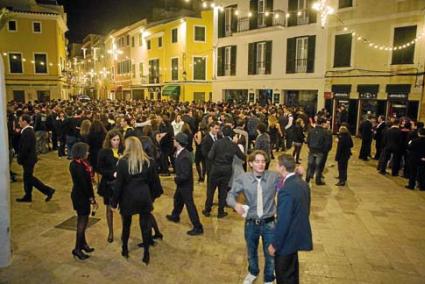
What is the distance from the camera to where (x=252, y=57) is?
78.2 ft

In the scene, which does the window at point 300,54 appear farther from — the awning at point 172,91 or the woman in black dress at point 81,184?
the woman in black dress at point 81,184

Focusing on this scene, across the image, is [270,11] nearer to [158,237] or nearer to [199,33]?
[199,33]

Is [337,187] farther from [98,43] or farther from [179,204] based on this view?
[98,43]

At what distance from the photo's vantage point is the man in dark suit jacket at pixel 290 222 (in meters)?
3.40

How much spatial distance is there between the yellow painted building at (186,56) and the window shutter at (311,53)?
12482 millimetres

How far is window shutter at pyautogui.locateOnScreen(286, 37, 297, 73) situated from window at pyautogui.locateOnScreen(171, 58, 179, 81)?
519 inches

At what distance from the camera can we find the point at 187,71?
31094mm

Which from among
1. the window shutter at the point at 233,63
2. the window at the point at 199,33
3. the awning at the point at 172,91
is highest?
the window at the point at 199,33

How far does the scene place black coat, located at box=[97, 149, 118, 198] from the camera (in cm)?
542

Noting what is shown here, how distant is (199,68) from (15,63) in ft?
58.0

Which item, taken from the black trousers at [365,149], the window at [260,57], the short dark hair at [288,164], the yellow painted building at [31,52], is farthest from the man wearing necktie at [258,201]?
→ the yellow painted building at [31,52]

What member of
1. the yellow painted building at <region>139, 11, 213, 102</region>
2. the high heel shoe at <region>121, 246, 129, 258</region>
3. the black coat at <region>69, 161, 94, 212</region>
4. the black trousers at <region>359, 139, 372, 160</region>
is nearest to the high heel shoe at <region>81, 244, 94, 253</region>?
the high heel shoe at <region>121, 246, 129, 258</region>

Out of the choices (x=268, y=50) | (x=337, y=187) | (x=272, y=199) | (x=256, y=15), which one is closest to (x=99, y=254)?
(x=272, y=199)

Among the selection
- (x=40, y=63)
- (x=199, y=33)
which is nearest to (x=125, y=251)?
(x=199, y=33)
